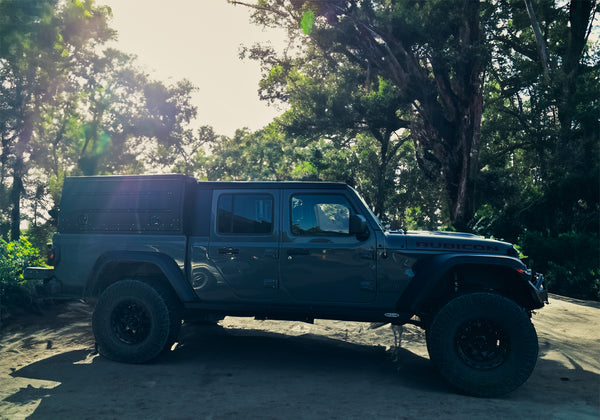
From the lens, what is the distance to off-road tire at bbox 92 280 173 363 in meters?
5.33

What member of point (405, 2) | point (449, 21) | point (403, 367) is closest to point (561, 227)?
point (449, 21)

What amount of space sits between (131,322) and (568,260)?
35.2 feet

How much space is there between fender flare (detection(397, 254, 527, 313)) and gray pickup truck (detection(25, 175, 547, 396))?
0.01 metres

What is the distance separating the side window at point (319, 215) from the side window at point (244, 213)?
0.30 metres

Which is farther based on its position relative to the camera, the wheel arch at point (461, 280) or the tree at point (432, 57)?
the tree at point (432, 57)

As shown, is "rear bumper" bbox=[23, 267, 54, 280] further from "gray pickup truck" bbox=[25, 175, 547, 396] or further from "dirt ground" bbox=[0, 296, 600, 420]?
"dirt ground" bbox=[0, 296, 600, 420]

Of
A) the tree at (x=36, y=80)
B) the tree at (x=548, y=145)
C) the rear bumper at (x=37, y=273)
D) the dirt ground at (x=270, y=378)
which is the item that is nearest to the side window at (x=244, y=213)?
the dirt ground at (x=270, y=378)

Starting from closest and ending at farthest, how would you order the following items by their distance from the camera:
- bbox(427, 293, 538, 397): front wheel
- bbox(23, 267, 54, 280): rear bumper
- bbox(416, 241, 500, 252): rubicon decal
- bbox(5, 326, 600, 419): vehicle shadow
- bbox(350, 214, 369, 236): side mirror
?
bbox(5, 326, 600, 419): vehicle shadow, bbox(427, 293, 538, 397): front wheel, bbox(350, 214, 369, 236): side mirror, bbox(416, 241, 500, 252): rubicon decal, bbox(23, 267, 54, 280): rear bumper

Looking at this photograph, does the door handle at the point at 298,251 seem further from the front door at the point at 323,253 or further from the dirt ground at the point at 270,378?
the dirt ground at the point at 270,378

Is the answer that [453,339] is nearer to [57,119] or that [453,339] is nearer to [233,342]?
[233,342]

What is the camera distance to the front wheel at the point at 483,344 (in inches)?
178

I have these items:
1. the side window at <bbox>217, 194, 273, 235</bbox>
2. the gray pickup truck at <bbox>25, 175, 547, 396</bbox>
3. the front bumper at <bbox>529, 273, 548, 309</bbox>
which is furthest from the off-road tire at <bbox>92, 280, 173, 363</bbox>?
the front bumper at <bbox>529, 273, 548, 309</bbox>

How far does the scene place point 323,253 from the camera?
5074 mm

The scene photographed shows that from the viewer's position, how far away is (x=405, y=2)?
52.4 feet
